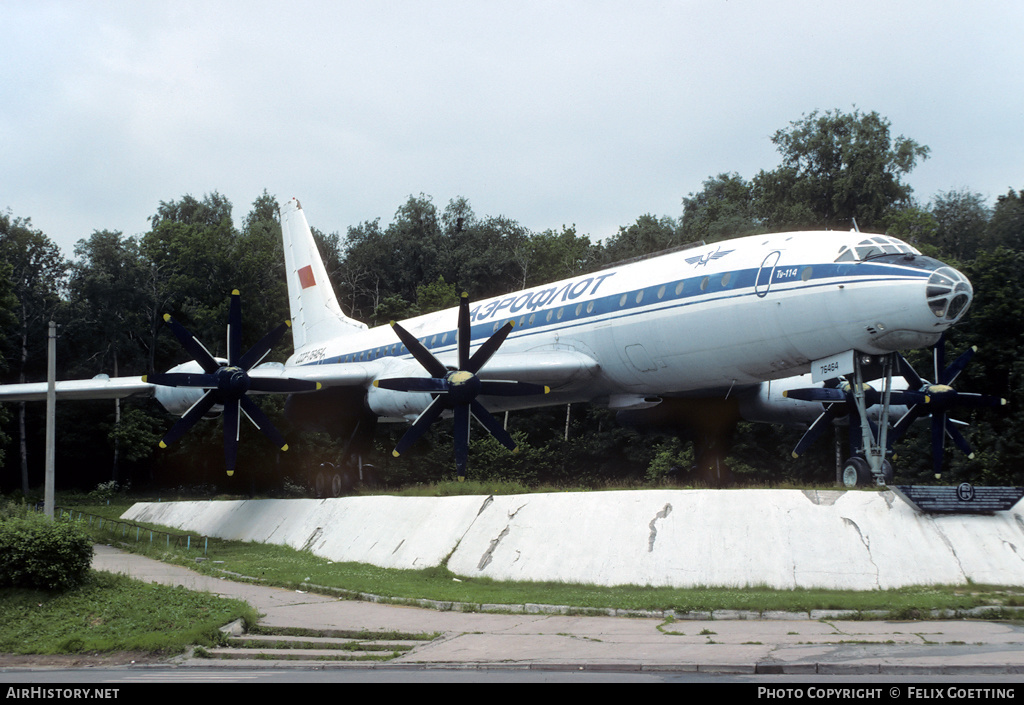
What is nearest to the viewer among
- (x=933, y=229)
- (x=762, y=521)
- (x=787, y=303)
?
(x=762, y=521)

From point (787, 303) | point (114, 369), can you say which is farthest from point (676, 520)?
point (114, 369)

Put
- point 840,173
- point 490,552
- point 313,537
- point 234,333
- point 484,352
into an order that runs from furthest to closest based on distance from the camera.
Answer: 1. point 840,173
2. point 234,333
3. point 313,537
4. point 484,352
5. point 490,552

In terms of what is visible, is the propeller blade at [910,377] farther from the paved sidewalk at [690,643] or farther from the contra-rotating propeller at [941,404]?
the paved sidewalk at [690,643]

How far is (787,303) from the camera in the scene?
17562mm

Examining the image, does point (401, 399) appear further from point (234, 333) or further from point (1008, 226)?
point (1008, 226)

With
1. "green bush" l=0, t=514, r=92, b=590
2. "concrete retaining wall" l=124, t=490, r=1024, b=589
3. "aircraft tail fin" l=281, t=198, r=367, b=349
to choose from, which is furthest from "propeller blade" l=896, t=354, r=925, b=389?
"aircraft tail fin" l=281, t=198, r=367, b=349

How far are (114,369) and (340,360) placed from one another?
27646 mm

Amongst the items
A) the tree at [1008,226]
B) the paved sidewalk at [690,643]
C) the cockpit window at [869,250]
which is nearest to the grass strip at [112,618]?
the paved sidewalk at [690,643]

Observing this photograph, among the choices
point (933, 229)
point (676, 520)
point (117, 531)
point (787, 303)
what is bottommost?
point (117, 531)

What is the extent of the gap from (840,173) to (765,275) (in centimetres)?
3545

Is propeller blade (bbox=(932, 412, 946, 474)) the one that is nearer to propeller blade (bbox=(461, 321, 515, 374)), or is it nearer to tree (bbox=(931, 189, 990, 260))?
propeller blade (bbox=(461, 321, 515, 374))

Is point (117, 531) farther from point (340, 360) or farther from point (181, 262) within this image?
point (181, 262)

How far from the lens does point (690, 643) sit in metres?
10.2

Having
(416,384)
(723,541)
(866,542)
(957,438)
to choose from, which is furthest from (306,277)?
(866,542)
